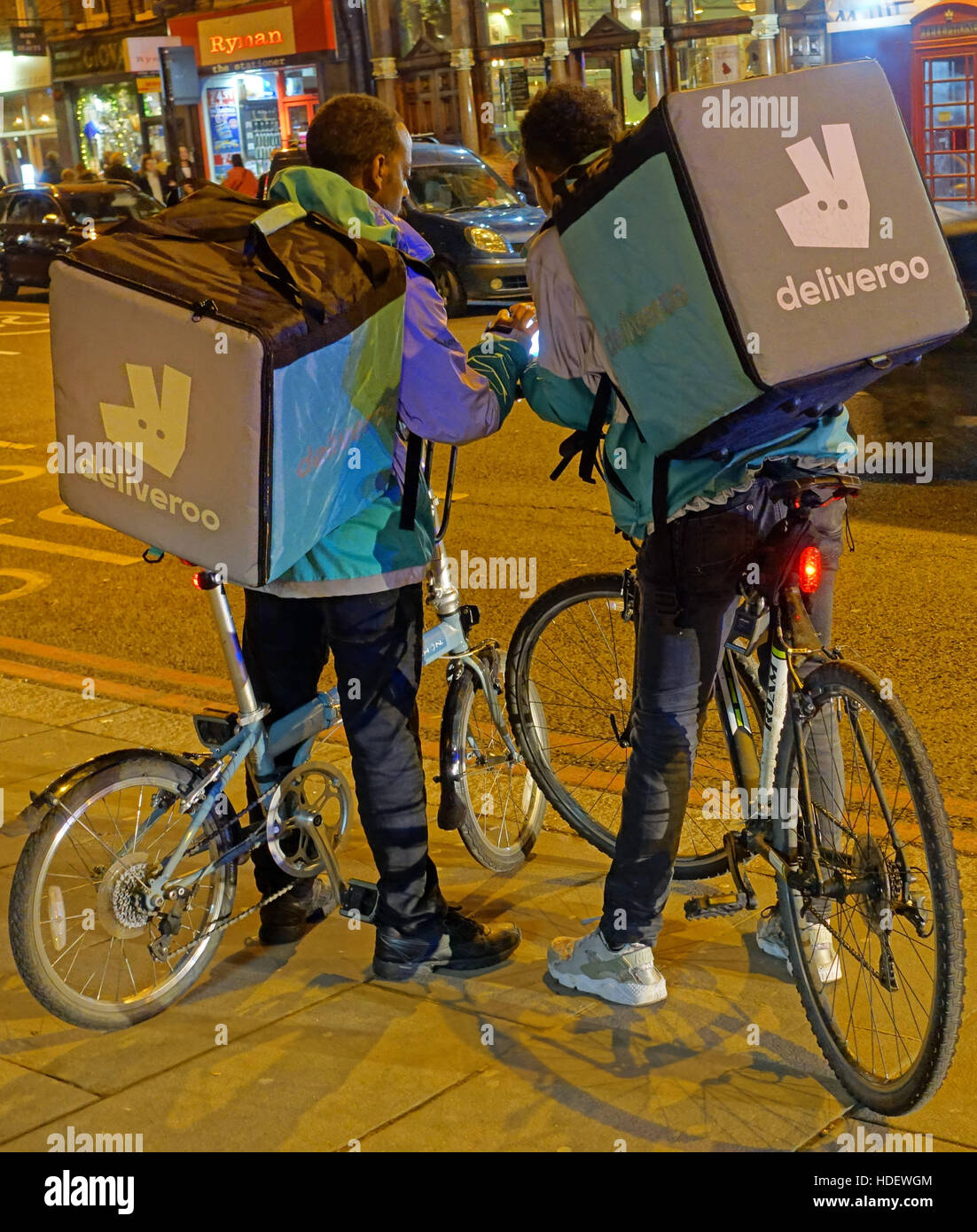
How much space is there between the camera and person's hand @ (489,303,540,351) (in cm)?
368

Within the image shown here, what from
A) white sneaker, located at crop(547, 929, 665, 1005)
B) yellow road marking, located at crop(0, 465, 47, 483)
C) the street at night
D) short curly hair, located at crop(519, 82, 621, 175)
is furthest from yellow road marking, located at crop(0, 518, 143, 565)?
short curly hair, located at crop(519, 82, 621, 175)

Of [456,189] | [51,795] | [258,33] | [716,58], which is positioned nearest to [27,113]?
[258,33]

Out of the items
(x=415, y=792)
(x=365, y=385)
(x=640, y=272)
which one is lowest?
(x=415, y=792)

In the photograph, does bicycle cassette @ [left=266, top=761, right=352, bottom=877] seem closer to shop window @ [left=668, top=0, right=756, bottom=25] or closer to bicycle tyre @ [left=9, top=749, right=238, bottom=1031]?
bicycle tyre @ [left=9, top=749, right=238, bottom=1031]

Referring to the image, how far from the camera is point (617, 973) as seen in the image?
3711 millimetres

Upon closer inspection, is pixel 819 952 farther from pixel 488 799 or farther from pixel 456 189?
pixel 456 189

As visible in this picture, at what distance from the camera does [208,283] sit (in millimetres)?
3242

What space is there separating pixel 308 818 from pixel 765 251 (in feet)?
5.96

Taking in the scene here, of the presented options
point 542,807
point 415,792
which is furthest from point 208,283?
point 542,807

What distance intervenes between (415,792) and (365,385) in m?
1.07

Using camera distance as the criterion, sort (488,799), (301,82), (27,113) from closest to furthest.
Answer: (488,799)
(301,82)
(27,113)

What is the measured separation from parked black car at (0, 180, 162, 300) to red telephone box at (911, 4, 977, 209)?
37.9ft
